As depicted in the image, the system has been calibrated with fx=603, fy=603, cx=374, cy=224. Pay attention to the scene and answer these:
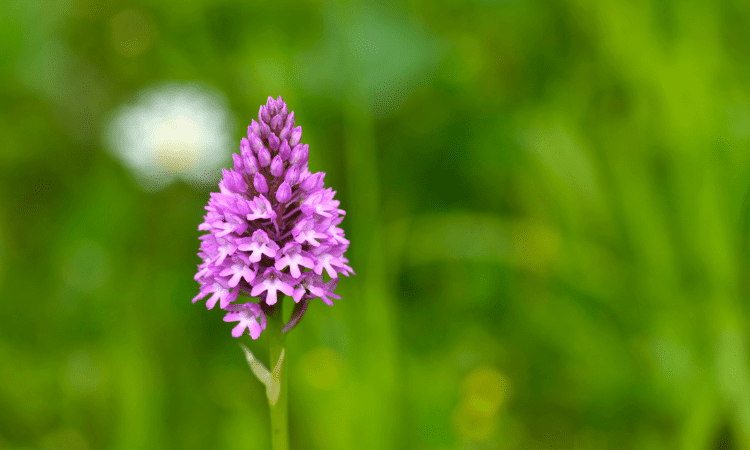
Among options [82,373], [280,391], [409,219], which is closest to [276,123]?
[280,391]

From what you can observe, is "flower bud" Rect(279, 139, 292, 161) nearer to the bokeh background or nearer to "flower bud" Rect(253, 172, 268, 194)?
"flower bud" Rect(253, 172, 268, 194)

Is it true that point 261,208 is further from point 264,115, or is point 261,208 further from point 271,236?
point 264,115

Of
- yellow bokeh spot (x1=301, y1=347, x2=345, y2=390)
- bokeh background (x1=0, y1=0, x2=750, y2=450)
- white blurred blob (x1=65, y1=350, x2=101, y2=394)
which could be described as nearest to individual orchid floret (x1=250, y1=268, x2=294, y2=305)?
bokeh background (x1=0, y1=0, x2=750, y2=450)

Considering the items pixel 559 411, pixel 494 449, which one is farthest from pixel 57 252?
pixel 559 411

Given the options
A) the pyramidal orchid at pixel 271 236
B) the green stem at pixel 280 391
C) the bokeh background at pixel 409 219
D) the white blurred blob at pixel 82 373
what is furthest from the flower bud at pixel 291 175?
the white blurred blob at pixel 82 373

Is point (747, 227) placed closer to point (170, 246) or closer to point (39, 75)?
point (170, 246)

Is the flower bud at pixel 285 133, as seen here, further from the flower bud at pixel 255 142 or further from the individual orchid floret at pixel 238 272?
the individual orchid floret at pixel 238 272
